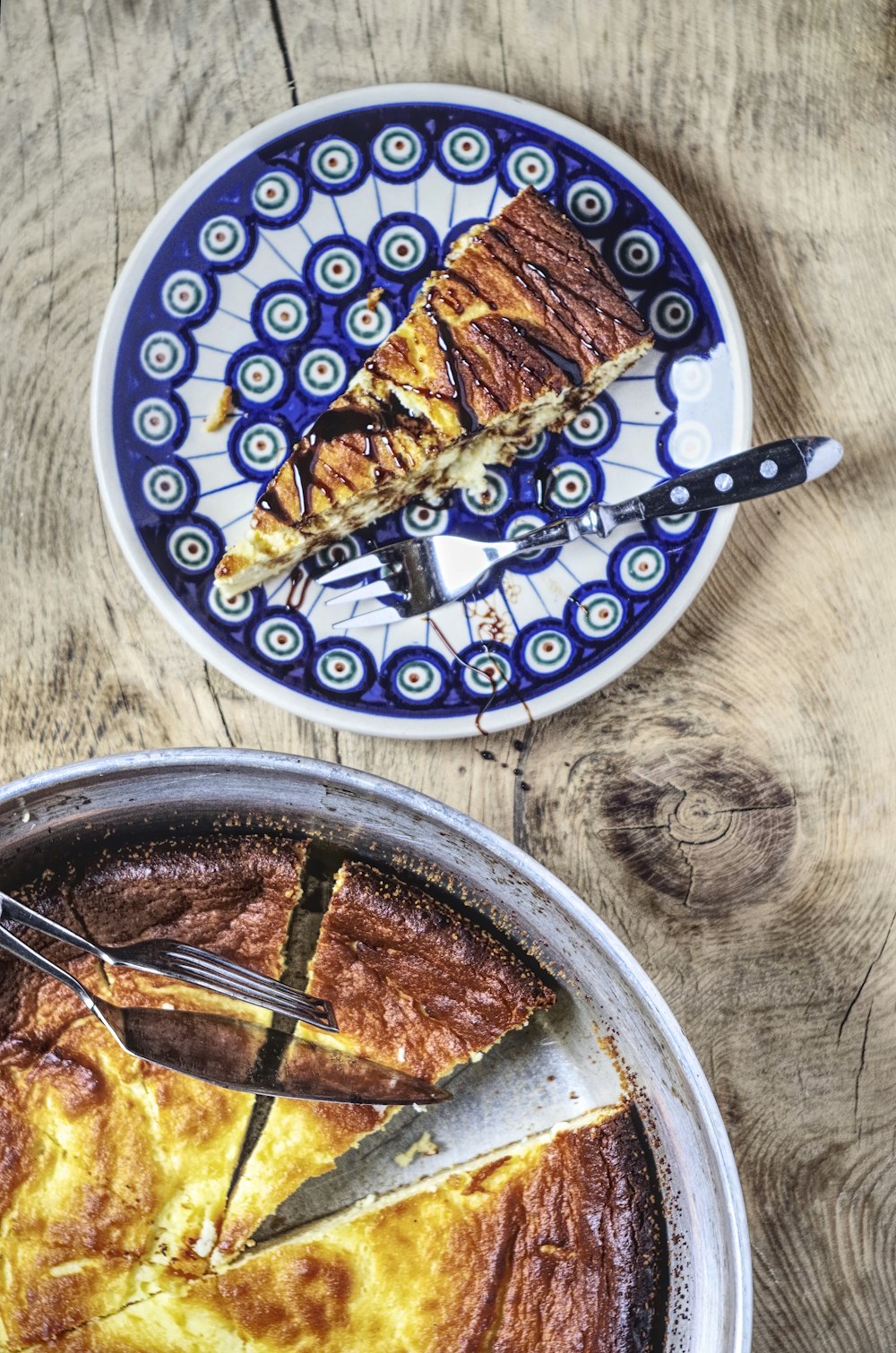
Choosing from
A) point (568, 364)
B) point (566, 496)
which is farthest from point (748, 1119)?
point (568, 364)

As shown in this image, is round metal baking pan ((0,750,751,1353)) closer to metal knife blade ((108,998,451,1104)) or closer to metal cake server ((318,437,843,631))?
→ metal knife blade ((108,998,451,1104))

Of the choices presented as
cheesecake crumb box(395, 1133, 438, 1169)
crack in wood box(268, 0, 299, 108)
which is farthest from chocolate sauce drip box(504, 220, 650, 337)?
cheesecake crumb box(395, 1133, 438, 1169)

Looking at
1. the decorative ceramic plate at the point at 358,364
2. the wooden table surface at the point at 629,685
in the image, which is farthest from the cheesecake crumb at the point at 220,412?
the wooden table surface at the point at 629,685

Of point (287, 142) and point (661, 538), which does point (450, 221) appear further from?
point (661, 538)

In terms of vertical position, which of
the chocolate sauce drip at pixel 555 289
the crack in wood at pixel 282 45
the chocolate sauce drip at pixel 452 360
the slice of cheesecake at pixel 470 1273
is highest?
the crack in wood at pixel 282 45

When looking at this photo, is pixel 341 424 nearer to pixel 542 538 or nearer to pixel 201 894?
pixel 542 538

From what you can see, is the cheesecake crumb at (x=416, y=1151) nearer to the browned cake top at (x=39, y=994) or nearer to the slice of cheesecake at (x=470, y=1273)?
the slice of cheesecake at (x=470, y=1273)
